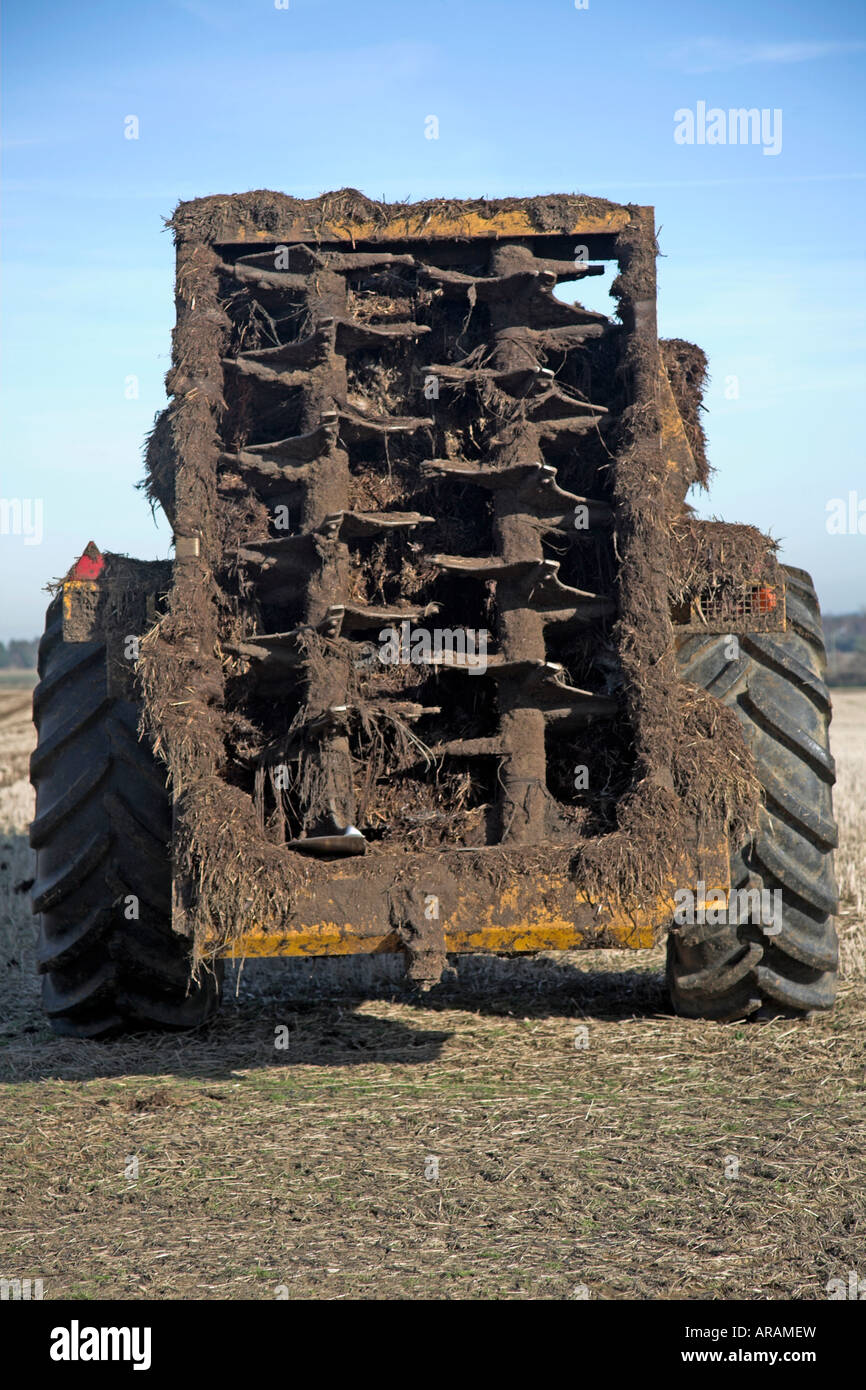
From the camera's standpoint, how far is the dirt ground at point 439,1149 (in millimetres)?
3051

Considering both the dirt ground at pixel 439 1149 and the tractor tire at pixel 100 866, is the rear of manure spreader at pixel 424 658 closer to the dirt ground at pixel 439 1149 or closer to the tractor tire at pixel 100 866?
the tractor tire at pixel 100 866

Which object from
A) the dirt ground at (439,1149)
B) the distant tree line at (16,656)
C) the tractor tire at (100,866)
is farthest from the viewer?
the distant tree line at (16,656)

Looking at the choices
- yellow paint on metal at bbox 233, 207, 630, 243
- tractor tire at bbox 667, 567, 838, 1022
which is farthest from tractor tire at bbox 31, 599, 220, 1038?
tractor tire at bbox 667, 567, 838, 1022

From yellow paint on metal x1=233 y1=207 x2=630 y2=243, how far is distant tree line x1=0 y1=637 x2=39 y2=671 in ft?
320

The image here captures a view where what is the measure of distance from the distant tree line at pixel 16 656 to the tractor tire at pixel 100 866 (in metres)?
97.1

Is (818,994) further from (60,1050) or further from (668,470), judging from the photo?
(60,1050)

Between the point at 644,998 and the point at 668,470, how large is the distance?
240cm

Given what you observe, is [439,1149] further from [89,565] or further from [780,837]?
[89,565]

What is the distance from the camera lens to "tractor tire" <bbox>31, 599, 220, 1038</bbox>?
4.73 metres

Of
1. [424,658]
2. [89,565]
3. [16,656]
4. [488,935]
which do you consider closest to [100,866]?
[89,565]

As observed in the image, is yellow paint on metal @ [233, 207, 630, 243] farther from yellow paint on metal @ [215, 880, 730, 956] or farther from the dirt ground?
the dirt ground

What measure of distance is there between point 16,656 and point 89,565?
3989 inches

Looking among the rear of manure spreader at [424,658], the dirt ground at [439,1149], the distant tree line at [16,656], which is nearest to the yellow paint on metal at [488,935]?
the rear of manure spreader at [424,658]
